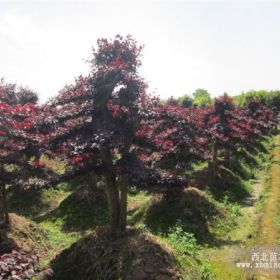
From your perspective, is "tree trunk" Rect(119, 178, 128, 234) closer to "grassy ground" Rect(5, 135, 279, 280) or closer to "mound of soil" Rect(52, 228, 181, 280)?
"mound of soil" Rect(52, 228, 181, 280)

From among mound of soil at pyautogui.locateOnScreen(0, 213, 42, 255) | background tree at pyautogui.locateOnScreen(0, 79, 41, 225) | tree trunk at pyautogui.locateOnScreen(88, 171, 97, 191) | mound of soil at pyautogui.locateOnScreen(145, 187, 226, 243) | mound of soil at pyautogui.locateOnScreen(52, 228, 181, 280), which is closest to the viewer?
mound of soil at pyautogui.locateOnScreen(52, 228, 181, 280)

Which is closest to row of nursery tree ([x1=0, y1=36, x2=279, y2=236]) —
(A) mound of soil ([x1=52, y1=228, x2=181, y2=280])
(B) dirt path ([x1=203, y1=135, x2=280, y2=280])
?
(A) mound of soil ([x1=52, y1=228, x2=181, y2=280])

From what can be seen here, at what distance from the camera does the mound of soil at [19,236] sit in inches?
531

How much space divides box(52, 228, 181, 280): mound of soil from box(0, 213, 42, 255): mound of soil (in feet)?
7.32

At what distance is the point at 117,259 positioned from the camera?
11.0m

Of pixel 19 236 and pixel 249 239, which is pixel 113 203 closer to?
pixel 19 236

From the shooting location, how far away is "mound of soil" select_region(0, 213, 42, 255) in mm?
13495

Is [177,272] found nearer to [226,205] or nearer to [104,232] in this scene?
[104,232]

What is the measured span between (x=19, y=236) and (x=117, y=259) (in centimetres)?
525

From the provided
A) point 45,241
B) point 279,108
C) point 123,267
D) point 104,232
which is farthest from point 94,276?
point 279,108

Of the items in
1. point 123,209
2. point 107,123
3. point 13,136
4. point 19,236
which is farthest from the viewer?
point 19,236

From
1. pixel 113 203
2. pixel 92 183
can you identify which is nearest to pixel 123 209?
pixel 113 203

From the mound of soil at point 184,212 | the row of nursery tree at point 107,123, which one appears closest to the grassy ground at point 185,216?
the mound of soil at point 184,212

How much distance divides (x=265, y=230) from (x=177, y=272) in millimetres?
6404
